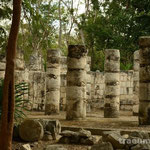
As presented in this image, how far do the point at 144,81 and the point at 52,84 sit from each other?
15.3ft

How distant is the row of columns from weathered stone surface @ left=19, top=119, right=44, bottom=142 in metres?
3.71

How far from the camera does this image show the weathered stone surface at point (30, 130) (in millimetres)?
6480

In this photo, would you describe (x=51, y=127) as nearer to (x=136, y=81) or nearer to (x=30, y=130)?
(x=30, y=130)

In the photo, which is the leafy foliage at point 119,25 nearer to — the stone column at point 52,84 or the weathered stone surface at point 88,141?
the stone column at point 52,84

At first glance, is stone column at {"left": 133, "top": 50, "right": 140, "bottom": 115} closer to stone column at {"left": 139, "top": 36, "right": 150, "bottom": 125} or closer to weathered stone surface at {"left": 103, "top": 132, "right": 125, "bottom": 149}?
stone column at {"left": 139, "top": 36, "right": 150, "bottom": 125}

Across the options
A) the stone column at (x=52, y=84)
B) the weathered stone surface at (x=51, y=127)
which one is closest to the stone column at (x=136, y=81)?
the stone column at (x=52, y=84)

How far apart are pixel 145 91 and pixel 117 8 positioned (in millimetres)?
15339

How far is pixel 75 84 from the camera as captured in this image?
10453 mm

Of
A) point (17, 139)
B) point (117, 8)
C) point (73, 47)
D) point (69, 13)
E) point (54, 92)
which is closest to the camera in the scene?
point (17, 139)

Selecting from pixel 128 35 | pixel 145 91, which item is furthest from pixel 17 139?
pixel 128 35

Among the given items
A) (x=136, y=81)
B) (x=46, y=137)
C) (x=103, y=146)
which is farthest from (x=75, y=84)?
(x=103, y=146)

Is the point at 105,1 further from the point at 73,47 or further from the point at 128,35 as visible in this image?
the point at 73,47

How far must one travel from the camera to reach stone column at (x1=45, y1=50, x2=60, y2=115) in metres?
12.4

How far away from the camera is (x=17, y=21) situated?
14.3ft
